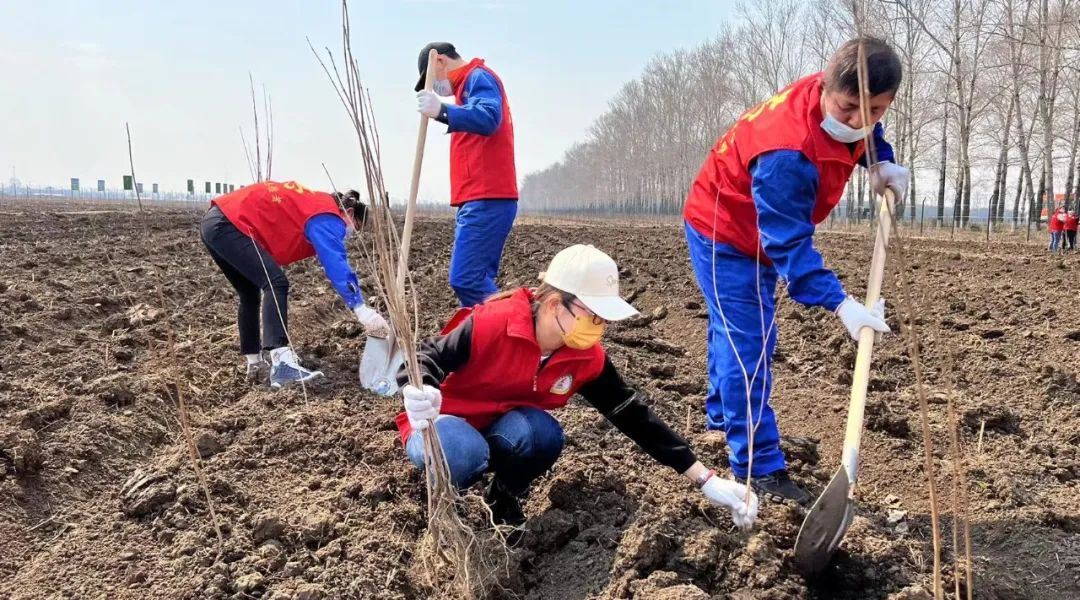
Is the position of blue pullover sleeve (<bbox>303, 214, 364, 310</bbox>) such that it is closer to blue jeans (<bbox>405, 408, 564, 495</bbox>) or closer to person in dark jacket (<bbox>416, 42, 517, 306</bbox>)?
person in dark jacket (<bbox>416, 42, 517, 306</bbox>)

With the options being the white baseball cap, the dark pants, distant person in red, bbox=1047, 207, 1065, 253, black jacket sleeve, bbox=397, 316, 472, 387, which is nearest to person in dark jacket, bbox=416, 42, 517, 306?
the dark pants

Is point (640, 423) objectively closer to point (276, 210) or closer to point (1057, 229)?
point (276, 210)

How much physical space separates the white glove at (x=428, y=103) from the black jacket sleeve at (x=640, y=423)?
50.7 inches

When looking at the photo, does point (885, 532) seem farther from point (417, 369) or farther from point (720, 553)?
point (417, 369)

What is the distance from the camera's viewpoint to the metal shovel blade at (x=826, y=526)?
2002mm

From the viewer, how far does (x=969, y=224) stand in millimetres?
23219

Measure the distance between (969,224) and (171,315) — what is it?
23.8 m

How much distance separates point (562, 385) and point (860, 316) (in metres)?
0.91

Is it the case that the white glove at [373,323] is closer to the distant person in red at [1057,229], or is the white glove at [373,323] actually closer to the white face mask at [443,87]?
the white face mask at [443,87]

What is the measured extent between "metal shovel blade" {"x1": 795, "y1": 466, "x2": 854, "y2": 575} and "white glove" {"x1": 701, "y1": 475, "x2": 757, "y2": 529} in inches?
7.9

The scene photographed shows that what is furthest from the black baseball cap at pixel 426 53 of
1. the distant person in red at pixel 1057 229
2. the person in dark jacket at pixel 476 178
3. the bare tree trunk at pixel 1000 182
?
the bare tree trunk at pixel 1000 182

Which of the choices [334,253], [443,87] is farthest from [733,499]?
[443,87]

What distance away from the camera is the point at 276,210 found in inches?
150

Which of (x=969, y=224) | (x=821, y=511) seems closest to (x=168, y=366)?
(x=821, y=511)
